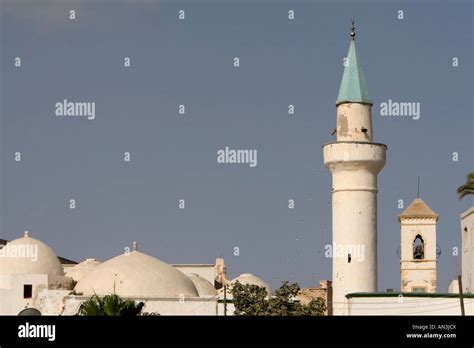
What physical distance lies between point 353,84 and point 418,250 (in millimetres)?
9530

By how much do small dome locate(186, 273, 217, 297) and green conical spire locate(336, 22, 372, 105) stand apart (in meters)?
10.1

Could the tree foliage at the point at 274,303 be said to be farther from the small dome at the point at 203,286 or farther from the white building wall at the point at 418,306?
the small dome at the point at 203,286

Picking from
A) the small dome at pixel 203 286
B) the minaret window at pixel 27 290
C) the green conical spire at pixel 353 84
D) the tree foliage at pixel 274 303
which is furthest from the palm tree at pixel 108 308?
the small dome at pixel 203 286

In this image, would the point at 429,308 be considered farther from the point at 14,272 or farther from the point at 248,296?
the point at 14,272

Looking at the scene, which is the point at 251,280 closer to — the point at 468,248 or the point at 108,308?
the point at 468,248

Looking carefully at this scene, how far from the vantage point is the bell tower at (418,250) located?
46.1m

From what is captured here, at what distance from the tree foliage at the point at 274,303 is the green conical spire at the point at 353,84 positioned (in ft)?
21.6

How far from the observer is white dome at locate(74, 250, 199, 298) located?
4044 centimetres

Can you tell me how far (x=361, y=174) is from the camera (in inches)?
1532

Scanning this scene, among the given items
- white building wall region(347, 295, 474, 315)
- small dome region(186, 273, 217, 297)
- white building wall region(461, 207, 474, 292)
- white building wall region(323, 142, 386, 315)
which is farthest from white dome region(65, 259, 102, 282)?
white building wall region(347, 295, 474, 315)

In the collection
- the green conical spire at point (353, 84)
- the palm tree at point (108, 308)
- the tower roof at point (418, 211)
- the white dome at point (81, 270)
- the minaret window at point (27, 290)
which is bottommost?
the palm tree at point (108, 308)

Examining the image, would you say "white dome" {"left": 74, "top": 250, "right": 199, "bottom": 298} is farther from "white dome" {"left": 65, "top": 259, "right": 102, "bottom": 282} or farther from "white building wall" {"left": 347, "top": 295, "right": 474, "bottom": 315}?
"white building wall" {"left": 347, "top": 295, "right": 474, "bottom": 315}
